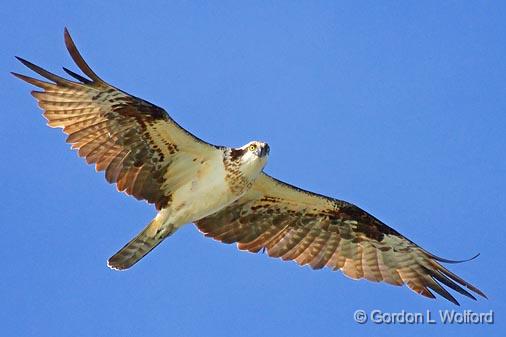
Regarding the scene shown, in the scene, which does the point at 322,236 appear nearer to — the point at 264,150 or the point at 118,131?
the point at 264,150

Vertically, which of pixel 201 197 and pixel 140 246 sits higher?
pixel 201 197

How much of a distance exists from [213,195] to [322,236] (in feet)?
7.23

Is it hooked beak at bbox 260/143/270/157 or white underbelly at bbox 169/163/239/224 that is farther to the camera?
white underbelly at bbox 169/163/239/224

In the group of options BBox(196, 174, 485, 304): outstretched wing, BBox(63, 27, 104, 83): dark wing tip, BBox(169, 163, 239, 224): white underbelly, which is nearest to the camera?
BBox(63, 27, 104, 83): dark wing tip

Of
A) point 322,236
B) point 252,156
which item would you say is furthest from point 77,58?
point 322,236

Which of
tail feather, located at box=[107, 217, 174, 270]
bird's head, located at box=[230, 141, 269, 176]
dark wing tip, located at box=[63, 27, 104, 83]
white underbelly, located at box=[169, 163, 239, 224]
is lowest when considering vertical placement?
tail feather, located at box=[107, 217, 174, 270]

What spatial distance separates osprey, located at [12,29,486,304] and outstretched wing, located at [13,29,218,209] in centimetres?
1

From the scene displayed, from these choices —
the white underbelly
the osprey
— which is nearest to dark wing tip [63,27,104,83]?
the osprey

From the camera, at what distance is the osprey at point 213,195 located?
15.1m

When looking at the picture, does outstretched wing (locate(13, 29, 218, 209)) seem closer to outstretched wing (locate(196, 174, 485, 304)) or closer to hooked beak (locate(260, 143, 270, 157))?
hooked beak (locate(260, 143, 270, 157))

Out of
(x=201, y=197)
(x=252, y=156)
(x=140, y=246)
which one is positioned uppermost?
(x=252, y=156)

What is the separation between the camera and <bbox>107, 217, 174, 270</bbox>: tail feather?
15.0 m

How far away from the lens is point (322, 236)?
1673 cm

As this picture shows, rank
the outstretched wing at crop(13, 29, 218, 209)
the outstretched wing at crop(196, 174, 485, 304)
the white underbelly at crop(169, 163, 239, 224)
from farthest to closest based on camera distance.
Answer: the outstretched wing at crop(196, 174, 485, 304) → the white underbelly at crop(169, 163, 239, 224) → the outstretched wing at crop(13, 29, 218, 209)
